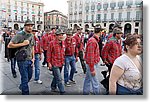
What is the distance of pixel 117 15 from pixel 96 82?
67 cm

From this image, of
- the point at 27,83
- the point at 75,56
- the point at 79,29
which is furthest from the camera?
the point at 75,56

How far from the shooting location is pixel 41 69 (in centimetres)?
223

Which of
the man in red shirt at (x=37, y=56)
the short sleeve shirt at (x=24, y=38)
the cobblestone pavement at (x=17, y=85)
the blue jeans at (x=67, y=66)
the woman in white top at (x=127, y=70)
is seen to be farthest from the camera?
the blue jeans at (x=67, y=66)

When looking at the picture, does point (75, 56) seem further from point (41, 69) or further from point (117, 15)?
point (117, 15)

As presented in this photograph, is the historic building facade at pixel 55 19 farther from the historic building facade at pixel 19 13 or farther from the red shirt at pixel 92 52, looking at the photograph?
the red shirt at pixel 92 52

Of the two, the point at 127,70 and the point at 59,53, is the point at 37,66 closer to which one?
the point at 59,53

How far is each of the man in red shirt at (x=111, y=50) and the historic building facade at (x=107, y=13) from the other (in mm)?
78

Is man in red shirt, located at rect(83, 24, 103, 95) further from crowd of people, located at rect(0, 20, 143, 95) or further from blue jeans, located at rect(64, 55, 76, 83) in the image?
blue jeans, located at rect(64, 55, 76, 83)

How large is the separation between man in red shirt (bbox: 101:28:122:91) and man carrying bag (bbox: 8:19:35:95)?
73 cm

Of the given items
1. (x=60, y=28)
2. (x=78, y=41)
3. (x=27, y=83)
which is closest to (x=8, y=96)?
(x=27, y=83)

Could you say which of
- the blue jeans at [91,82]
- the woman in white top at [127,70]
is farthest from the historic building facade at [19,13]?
the woman in white top at [127,70]

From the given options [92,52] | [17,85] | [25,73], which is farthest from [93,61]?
[17,85]

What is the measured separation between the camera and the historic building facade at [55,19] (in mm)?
1922

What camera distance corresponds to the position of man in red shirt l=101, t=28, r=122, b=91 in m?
1.91
